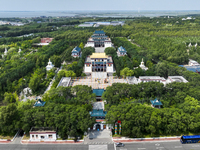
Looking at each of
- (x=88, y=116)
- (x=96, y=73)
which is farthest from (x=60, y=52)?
(x=88, y=116)

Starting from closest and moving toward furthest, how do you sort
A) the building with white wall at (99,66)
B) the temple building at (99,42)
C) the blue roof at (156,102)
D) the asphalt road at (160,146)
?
the asphalt road at (160,146) → the blue roof at (156,102) → the building with white wall at (99,66) → the temple building at (99,42)

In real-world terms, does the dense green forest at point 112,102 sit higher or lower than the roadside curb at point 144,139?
higher

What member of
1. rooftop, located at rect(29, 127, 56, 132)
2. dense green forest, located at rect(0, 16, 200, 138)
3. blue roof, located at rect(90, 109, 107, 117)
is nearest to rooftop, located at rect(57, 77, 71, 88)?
dense green forest, located at rect(0, 16, 200, 138)

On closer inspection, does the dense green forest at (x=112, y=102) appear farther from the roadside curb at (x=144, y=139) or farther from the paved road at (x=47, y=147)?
the paved road at (x=47, y=147)

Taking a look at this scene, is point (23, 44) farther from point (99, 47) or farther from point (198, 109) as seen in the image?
point (198, 109)

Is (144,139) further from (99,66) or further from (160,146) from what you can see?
(99,66)

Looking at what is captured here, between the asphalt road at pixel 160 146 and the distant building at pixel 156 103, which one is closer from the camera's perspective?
the asphalt road at pixel 160 146

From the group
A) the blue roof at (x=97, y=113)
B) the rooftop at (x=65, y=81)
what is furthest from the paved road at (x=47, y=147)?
the rooftop at (x=65, y=81)

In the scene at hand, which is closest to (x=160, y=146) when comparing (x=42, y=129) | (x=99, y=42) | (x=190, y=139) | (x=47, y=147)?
(x=190, y=139)
